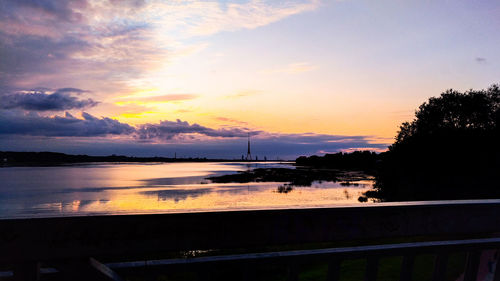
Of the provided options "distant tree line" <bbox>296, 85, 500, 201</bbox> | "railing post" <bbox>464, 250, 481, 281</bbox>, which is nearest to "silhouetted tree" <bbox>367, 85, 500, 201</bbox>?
"distant tree line" <bbox>296, 85, 500, 201</bbox>

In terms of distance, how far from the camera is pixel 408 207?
76.4 inches

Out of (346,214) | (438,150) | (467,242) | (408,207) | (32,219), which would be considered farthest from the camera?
(438,150)

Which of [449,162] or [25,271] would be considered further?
[449,162]

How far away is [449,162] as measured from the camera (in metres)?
35.5

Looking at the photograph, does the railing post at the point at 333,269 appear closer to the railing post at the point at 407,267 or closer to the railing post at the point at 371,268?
the railing post at the point at 371,268

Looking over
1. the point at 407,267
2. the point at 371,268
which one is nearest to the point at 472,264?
the point at 407,267

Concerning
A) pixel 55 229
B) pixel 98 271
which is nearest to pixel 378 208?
pixel 98 271

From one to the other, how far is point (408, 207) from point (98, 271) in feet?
4.87

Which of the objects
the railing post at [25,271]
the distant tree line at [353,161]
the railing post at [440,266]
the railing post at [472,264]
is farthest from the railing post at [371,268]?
the distant tree line at [353,161]

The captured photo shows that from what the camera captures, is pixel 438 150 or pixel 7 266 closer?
pixel 7 266

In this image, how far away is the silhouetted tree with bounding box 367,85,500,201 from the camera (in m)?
34.1

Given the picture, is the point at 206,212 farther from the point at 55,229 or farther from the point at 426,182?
the point at 426,182

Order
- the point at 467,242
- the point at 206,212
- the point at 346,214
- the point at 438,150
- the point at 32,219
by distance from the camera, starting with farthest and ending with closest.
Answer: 1. the point at 438,150
2. the point at 467,242
3. the point at 346,214
4. the point at 206,212
5. the point at 32,219

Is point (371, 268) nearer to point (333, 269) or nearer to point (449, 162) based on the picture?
point (333, 269)
